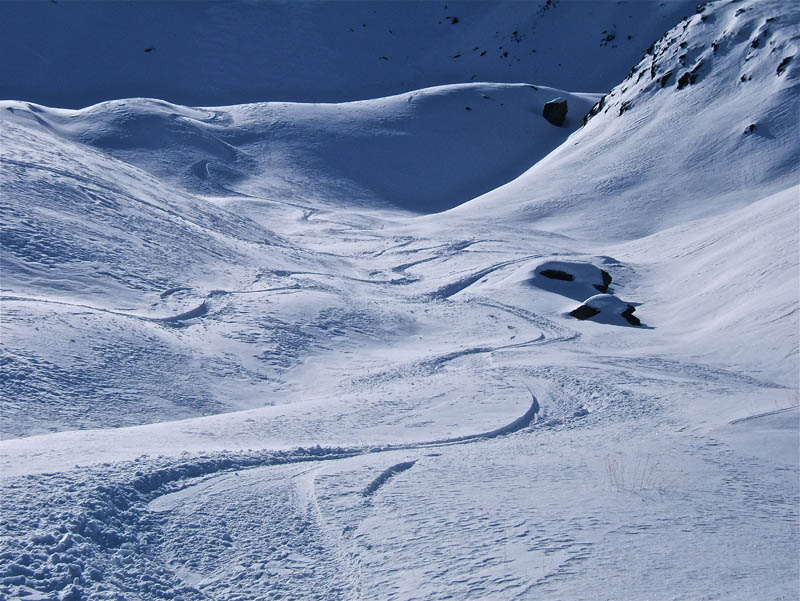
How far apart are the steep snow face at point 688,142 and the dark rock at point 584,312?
12434 millimetres

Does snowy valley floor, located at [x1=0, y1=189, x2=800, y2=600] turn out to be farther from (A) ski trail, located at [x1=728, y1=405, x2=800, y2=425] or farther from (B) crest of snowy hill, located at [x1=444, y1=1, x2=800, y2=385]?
(B) crest of snowy hill, located at [x1=444, y1=1, x2=800, y2=385]

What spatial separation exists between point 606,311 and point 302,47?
51.3 m

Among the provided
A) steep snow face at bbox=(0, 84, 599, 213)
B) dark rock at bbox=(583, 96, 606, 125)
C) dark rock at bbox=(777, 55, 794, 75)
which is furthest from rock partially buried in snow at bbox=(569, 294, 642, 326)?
dark rock at bbox=(583, 96, 606, 125)

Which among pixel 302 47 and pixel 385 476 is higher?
pixel 302 47

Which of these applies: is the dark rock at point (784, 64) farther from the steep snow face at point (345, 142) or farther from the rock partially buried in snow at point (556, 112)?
the rock partially buried in snow at point (556, 112)

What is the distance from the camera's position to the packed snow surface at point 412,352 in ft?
17.8

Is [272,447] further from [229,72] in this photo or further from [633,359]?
[229,72]

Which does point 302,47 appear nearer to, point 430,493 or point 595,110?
point 595,110

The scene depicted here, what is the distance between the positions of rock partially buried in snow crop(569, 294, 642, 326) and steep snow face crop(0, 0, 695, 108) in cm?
4265

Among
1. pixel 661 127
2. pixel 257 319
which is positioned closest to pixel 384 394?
pixel 257 319

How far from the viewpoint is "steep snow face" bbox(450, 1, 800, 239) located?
31.0 meters

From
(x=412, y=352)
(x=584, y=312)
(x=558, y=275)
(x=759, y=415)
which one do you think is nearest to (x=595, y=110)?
(x=558, y=275)

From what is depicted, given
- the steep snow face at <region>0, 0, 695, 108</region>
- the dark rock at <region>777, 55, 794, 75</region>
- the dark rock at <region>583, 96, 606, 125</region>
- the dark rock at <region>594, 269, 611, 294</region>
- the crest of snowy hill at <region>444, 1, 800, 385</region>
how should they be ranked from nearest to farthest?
the dark rock at <region>594, 269, 611, 294</region>, the crest of snowy hill at <region>444, 1, 800, 385</region>, the dark rock at <region>777, 55, 794, 75</region>, the dark rock at <region>583, 96, 606, 125</region>, the steep snow face at <region>0, 0, 695, 108</region>

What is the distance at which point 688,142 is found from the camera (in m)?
34.2
